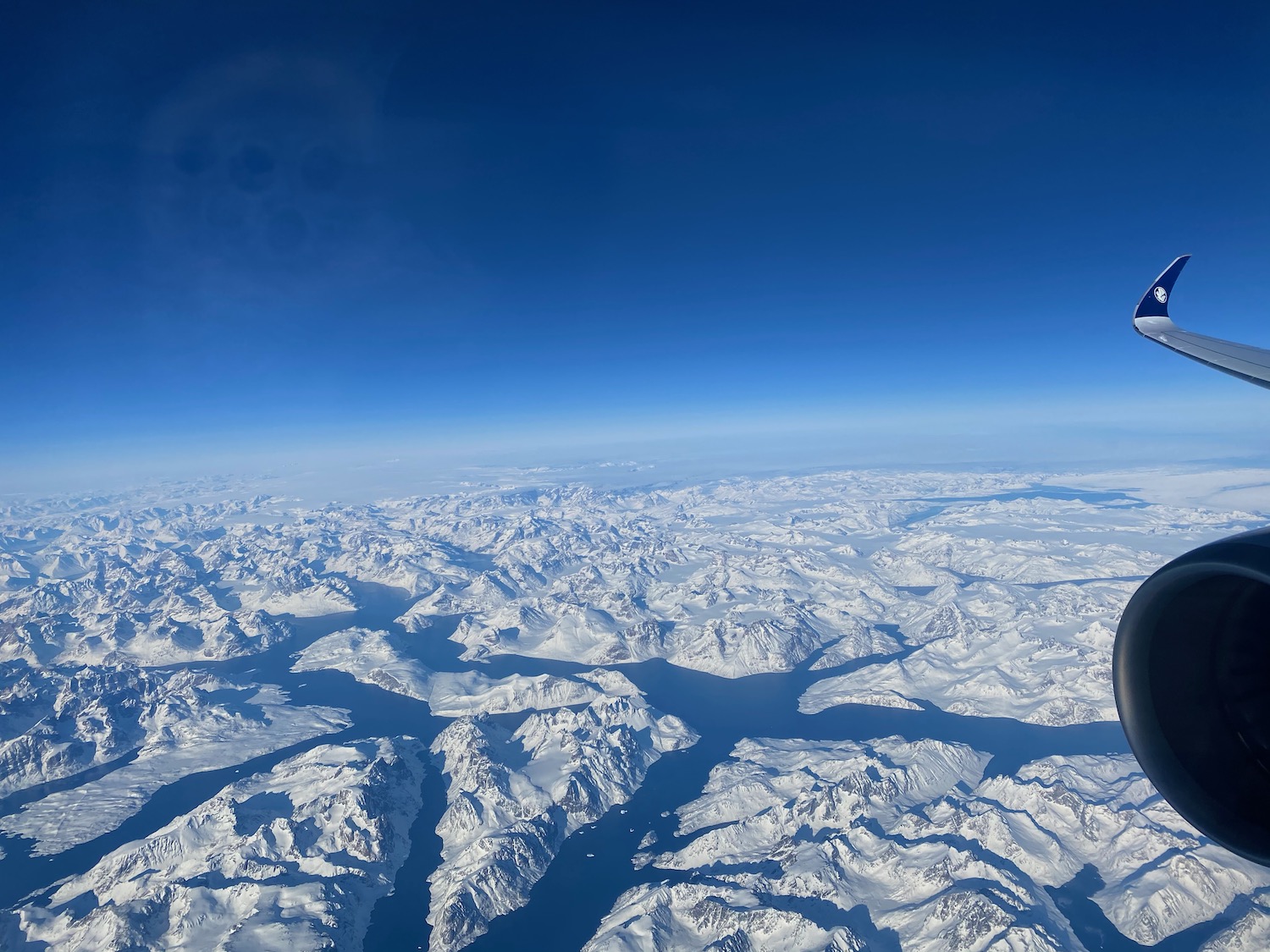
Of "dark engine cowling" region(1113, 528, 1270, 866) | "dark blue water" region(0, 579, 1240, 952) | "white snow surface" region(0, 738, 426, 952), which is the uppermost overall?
"dark engine cowling" region(1113, 528, 1270, 866)

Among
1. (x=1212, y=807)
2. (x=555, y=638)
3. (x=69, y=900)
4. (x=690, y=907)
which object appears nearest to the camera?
(x=1212, y=807)

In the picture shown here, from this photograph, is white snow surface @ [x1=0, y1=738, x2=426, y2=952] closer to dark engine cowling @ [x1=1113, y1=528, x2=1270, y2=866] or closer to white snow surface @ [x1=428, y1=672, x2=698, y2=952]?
white snow surface @ [x1=428, y1=672, x2=698, y2=952]

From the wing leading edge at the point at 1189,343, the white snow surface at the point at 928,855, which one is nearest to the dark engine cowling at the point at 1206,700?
the wing leading edge at the point at 1189,343

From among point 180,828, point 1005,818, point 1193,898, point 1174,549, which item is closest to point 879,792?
point 1005,818

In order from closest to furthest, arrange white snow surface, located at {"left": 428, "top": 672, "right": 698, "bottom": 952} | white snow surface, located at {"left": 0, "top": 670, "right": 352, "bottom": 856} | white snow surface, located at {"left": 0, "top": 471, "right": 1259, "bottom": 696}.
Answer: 1. white snow surface, located at {"left": 428, "top": 672, "right": 698, "bottom": 952}
2. white snow surface, located at {"left": 0, "top": 670, "right": 352, "bottom": 856}
3. white snow surface, located at {"left": 0, "top": 471, "right": 1259, "bottom": 696}

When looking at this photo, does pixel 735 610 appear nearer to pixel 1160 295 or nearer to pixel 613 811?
pixel 613 811

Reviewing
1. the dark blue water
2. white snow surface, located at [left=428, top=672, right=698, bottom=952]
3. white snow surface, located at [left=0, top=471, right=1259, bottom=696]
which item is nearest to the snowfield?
white snow surface, located at [left=428, top=672, right=698, bottom=952]

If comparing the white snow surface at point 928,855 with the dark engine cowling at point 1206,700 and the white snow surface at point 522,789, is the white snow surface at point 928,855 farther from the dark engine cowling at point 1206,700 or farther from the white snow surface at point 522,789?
the dark engine cowling at point 1206,700

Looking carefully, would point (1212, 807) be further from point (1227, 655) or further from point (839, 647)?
point (839, 647)
